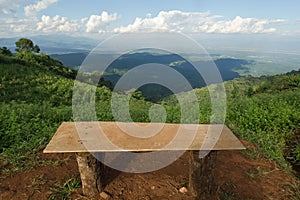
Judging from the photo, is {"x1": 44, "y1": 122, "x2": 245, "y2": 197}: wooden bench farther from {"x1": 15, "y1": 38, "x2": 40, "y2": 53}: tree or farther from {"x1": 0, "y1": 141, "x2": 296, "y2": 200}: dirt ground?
{"x1": 15, "y1": 38, "x2": 40, "y2": 53}: tree

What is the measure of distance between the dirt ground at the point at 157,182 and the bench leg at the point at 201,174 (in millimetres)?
83

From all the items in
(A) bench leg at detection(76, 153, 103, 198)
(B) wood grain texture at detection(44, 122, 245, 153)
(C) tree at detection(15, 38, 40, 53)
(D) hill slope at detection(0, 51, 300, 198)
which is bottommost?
(D) hill slope at detection(0, 51, 300, 198)

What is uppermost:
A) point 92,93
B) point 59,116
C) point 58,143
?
point 58,143

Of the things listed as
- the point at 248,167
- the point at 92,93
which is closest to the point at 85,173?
the point at 248,167

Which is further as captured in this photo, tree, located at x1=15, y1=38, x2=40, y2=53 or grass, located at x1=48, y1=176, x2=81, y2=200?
tree, located at x1=15, y1=38, x2=40, y2=53

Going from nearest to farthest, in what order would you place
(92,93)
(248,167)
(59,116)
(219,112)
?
(248,167), (59,116), (219,112), (92,93)

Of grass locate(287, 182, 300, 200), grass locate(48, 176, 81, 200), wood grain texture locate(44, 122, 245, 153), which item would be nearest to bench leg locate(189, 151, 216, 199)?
wood grain texture locate(44, 122, 245, 153)

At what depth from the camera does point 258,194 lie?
7.23 ft

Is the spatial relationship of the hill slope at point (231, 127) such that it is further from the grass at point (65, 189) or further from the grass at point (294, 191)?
the grass at point (294, 191)

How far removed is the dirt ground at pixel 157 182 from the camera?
2.09m

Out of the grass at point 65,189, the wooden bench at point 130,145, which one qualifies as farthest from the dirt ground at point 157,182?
the wooden bench at point 130,145

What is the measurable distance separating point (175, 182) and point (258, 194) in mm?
779

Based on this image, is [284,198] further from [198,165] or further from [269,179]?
[198,165]

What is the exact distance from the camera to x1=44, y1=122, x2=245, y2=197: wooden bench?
6.10 ft
